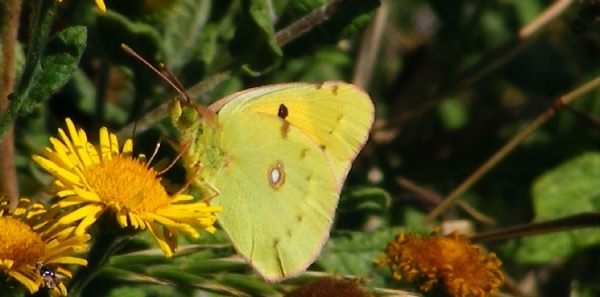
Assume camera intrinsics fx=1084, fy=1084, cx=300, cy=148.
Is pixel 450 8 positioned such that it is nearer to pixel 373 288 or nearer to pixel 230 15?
pixel 230 15

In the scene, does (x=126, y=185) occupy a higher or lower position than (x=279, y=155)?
lower

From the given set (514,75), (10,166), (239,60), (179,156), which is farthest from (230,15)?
(514,75)

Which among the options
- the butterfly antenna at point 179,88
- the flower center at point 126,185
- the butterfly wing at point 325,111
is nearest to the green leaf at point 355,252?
the butterfly wing at point 325,111

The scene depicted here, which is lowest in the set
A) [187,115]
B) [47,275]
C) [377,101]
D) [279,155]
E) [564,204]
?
[47,275]

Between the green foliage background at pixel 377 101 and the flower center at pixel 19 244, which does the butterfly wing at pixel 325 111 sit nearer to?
the green foliage background at pixel 377 101

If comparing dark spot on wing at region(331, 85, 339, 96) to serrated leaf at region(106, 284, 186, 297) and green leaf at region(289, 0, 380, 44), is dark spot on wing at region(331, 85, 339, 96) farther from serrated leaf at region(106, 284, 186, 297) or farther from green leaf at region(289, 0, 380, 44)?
serrated leaf at region(106, 284, 186, 297)

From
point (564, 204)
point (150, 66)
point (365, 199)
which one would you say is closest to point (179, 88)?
point (150, 66)

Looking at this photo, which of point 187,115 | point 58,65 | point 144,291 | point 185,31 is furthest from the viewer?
point 185,31

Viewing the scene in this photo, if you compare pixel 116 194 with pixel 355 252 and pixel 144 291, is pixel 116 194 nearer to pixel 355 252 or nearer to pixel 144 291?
pixel 144 291
